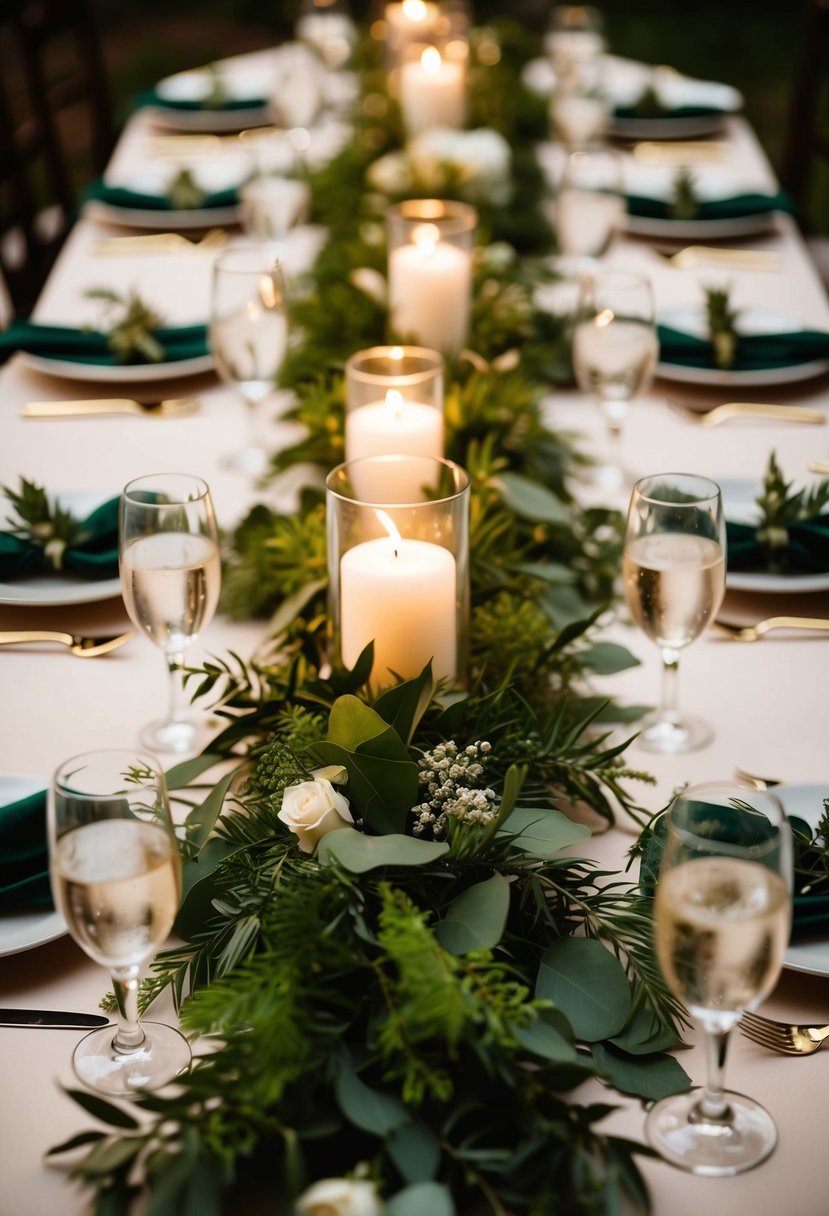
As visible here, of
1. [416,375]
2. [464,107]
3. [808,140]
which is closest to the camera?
[416,375]

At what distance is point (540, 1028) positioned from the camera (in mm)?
803

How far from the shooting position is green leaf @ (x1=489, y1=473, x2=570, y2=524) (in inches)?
56.3

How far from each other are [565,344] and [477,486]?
635 mm

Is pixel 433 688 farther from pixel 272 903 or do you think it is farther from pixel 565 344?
pixel 565 344

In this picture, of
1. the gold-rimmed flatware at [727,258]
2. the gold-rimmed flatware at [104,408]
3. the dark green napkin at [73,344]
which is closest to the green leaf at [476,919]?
the gold-rimmed flatware at [104,408]

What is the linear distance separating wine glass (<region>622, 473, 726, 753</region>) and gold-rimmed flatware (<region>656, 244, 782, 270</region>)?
1293 millimetres

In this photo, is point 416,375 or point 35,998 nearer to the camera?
point 35,998

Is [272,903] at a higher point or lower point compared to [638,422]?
higher

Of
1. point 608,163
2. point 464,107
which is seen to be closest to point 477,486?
point 608,163

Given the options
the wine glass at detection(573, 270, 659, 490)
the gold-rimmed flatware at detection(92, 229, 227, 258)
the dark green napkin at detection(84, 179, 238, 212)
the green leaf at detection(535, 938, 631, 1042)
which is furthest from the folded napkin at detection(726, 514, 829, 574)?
the dark green napkin at detection(84, 179, 238, 212)

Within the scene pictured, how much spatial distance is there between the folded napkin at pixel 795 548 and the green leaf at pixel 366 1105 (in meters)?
0.81

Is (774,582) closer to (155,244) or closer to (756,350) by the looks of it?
(756,350)

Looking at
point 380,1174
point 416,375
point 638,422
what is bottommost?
point 638,422

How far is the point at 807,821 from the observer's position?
3.52 feet
